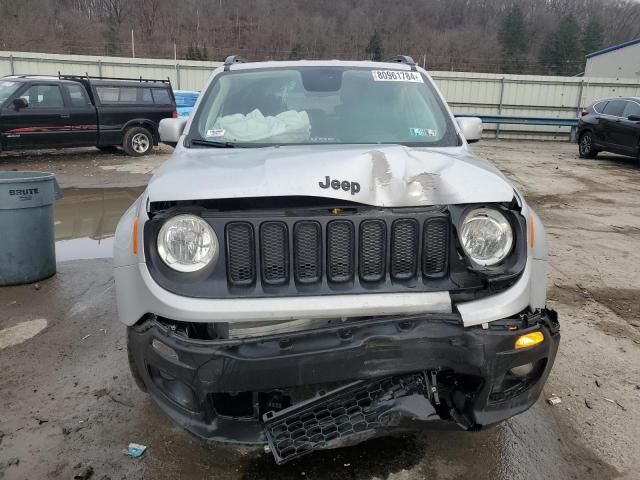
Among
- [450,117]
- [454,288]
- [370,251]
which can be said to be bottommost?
[454,288]

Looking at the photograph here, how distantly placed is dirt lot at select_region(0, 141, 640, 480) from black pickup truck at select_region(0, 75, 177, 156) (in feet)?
23.4

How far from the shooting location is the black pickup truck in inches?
457

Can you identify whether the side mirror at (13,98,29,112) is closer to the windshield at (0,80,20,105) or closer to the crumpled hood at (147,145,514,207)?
the windshield at (0,80,20,105)

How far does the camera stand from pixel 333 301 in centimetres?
215

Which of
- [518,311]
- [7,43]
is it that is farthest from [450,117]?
[7,43]

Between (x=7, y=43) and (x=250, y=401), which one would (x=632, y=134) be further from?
(x=7, y=43)

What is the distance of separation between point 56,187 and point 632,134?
1381cm

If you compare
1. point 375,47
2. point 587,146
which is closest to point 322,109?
point 587,146

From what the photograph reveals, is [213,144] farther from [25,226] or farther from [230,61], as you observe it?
[25,226]

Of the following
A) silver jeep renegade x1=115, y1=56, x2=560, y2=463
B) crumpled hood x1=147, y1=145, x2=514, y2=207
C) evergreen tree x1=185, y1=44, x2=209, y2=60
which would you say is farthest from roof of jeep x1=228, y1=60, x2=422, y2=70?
evergreen tree x1=185, y1=44, x2=209, y2=60

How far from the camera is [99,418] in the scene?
2.99m

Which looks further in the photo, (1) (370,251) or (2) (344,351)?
(1) (370,251)

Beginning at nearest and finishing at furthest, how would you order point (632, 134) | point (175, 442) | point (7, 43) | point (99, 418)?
1. point (175, 442)
2. point (99, 418)
3. point (632, 134)
4. point (7, 43)

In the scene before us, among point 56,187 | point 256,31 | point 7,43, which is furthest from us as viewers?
point 256,31
